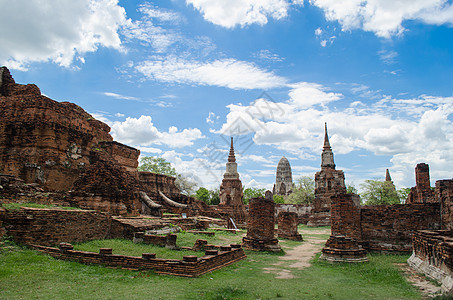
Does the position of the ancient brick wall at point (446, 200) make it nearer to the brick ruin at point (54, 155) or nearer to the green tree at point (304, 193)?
the brick ruin at point (54, 155)

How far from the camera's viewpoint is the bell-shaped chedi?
13164 mm

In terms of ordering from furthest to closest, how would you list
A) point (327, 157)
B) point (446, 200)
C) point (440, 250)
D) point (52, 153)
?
point (327, 157) < point (52, 153) < point (446, 200) < point (440, 250)

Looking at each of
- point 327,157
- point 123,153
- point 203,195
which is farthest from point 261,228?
point 203,195

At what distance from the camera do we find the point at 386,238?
42.0 ft

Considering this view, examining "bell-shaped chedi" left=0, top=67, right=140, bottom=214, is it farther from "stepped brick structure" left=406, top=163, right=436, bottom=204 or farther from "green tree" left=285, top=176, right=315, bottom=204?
"green tree" left=285, top=176, right=315, bottom=204

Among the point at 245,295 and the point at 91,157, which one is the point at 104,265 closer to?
the point at 245,295

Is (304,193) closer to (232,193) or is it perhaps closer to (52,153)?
(232,193)

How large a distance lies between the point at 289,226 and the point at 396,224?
21.7ft

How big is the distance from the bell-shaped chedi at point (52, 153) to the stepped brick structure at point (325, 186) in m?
20.1

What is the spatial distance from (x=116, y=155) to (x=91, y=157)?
5634mm

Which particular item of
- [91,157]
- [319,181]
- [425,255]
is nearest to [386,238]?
[425,255]

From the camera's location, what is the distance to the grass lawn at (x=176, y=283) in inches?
236

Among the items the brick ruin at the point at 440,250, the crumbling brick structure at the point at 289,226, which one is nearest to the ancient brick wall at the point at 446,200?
the brick ruin at the point at 440,250

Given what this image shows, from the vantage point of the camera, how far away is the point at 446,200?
11633mm
